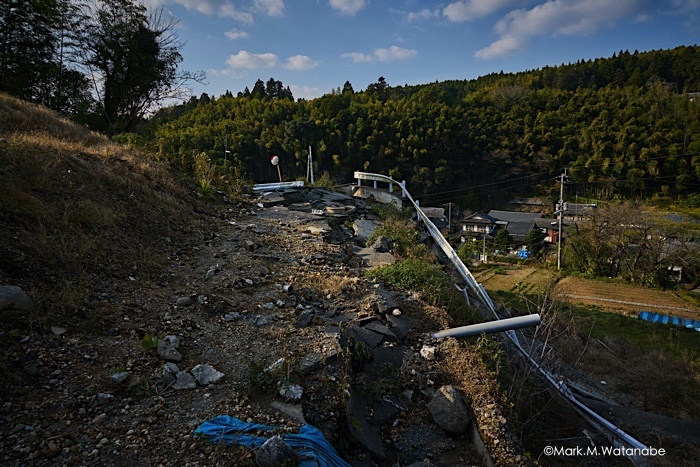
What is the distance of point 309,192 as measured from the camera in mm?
9281

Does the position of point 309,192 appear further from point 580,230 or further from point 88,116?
point 580,230

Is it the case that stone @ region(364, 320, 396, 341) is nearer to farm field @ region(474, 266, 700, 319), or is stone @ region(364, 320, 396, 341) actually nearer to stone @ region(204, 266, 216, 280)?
stone @ region(204, 266, 216, 280)

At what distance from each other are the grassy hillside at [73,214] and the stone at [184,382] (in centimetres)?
104

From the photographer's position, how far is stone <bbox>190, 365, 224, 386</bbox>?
8.26 feet

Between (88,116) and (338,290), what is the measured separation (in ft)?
27.7

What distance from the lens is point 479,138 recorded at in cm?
3809

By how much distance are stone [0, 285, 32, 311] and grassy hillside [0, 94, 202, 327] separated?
75 millimetres

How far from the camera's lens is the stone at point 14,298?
257cm

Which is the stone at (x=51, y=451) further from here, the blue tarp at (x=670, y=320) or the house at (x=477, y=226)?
the house at (x=477, y=226)

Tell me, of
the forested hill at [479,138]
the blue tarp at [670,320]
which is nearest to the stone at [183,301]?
the blue tarp at [670,320]

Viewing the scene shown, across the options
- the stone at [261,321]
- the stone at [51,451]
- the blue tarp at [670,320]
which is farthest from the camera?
the blue tarp at [670,320]

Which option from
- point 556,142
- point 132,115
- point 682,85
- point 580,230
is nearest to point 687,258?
point 580,230

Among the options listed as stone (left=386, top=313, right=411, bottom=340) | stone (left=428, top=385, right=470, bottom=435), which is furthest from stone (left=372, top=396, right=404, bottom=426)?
stone (left=386, top=313, right=411, bottom=340)

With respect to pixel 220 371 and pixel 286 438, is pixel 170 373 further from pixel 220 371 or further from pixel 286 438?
pixel 286 438
